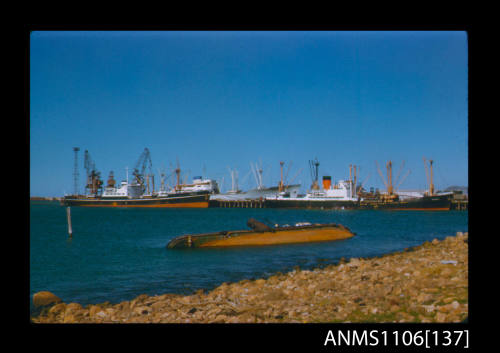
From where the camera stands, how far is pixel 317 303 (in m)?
10.4

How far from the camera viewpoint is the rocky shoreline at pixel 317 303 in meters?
8.68

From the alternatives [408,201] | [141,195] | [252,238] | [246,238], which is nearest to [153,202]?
[141,195]

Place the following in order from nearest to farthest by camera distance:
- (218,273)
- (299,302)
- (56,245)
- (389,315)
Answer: (389,315) → (299,302) → (218,273) → (56,245)

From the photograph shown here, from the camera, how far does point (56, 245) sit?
36.2 m

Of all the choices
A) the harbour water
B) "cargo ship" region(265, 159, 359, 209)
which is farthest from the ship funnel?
the harbour water

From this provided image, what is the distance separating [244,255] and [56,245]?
70.9ft

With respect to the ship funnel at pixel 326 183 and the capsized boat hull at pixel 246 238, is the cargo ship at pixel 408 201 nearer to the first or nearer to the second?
the ship funnel at pixel 326 183

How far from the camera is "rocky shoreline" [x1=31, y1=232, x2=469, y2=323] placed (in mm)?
8680

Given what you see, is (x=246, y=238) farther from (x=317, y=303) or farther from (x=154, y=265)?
(x=317, y=303)

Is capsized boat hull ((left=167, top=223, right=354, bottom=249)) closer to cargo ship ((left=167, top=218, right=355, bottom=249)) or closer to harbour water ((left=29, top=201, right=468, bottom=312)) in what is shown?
cargo ship ((left=167, top=218, right=355, bottom=249))
